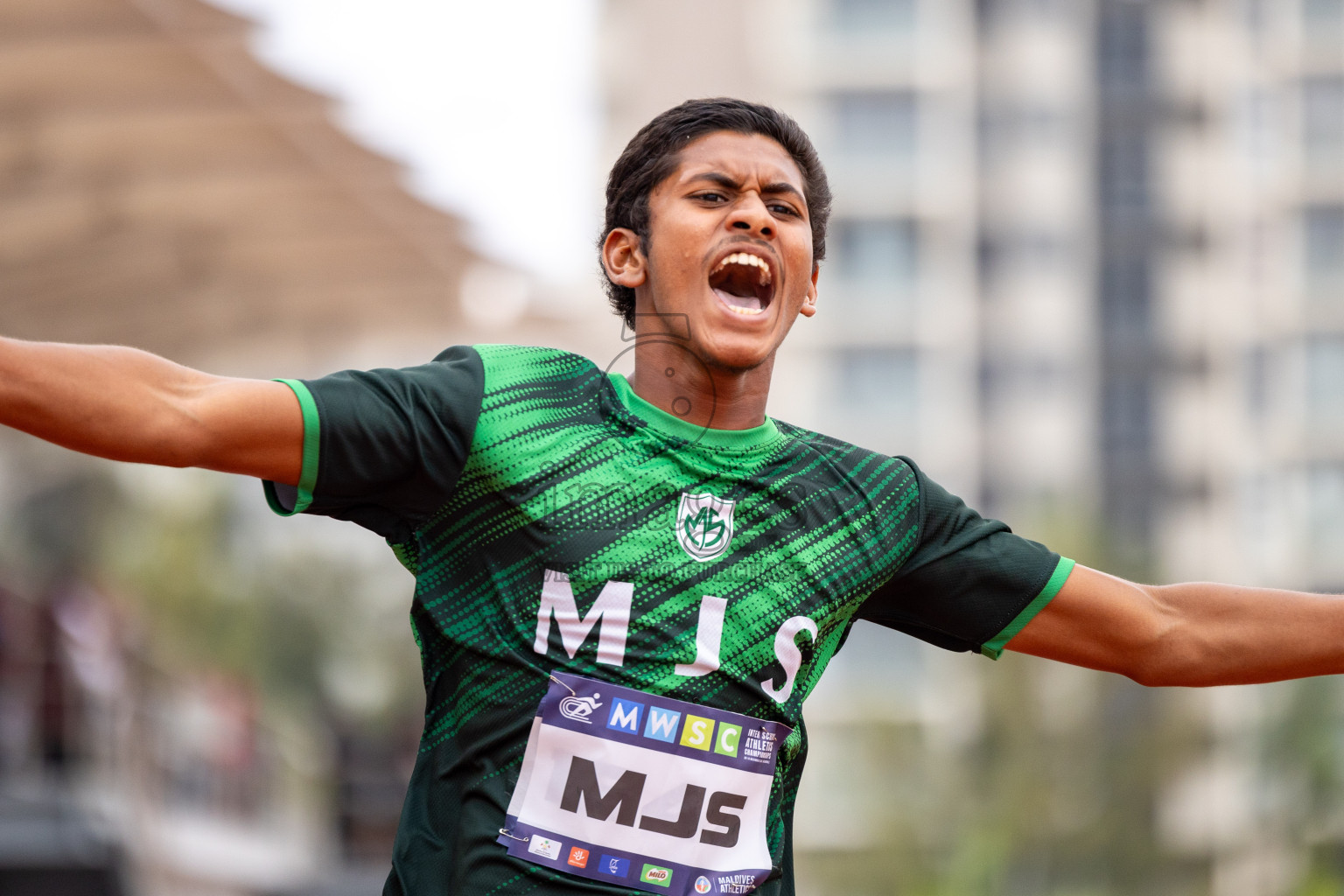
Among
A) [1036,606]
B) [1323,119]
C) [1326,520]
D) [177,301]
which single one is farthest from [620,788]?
[1323,119]

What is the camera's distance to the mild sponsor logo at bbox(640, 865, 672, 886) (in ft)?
9.86

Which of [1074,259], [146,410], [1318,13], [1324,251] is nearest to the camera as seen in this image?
[146,410]

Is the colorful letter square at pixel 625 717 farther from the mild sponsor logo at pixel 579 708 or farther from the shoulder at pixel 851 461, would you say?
the shoulder at pixel 851 461

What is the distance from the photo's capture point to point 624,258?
11.6ft

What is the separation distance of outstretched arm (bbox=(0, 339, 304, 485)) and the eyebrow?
3.17 feet

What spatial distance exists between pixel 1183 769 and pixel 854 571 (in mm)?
38203

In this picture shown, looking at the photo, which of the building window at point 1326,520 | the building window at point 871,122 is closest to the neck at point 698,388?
the building window at point 871,122

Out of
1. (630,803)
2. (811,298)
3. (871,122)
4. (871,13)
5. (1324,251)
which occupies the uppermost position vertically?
(871,13)

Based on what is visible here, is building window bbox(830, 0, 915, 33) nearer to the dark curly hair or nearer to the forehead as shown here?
the dark curly hair

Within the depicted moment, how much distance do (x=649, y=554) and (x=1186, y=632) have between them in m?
1.11

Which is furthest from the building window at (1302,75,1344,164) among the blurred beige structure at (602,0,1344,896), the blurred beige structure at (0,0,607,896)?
the blurred beige structure at (0,0,607,896)

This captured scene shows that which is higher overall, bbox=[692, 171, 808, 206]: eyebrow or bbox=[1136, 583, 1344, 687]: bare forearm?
bbox=[692, 171, 808, 206]: eyebrow

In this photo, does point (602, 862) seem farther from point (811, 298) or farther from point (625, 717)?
point (811, 298)

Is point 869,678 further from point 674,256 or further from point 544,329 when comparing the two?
point 674,256
